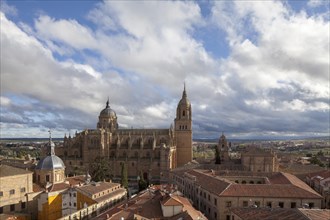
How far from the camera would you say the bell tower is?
274 ft

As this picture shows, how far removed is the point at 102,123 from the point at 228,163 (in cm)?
3878

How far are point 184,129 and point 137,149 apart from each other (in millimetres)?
12464

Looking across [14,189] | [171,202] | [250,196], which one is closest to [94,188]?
[14,189]

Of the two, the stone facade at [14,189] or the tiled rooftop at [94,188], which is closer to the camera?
the stone facade at [14,189]

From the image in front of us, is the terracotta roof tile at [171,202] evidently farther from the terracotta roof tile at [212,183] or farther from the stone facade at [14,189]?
the stone facade at [14,189]

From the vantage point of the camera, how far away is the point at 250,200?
127 feet

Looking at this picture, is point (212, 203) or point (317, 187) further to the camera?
point (317, 187)

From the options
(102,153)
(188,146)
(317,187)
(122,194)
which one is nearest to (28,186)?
(122,194)

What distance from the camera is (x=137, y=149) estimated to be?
8075cm

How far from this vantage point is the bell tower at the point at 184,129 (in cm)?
8356

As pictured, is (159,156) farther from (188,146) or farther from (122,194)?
(122,194)

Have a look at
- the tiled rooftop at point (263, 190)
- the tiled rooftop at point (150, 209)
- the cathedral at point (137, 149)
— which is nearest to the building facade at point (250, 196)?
the tiled rooftop at point (263, 190)

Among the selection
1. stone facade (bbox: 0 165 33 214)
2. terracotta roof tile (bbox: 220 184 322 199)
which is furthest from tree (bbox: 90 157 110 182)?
terracotta roof tile (bbox: 220 184 322 199)

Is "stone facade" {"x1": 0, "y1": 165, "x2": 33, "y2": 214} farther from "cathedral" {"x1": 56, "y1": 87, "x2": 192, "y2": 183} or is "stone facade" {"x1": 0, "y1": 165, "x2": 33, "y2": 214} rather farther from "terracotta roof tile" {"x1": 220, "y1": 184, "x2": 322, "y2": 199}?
"cathedral" {"x1": 56, "y1": 87, "x2": 192, "y2": 183}
